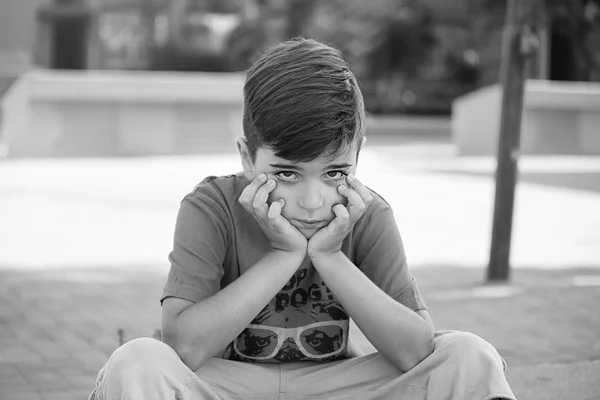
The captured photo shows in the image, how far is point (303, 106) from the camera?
2322mm

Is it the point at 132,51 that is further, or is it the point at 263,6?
the point at 132,51

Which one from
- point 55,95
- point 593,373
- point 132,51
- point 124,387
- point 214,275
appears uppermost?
point 214,275

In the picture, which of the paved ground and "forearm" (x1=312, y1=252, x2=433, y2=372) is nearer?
"forearm" (x1=312, y1=252, x2=433, y2=372)

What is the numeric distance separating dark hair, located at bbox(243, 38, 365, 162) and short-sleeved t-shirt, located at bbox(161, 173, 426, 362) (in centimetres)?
19

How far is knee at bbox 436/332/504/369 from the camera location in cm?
233

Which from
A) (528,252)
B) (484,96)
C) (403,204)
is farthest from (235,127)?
(528,252)

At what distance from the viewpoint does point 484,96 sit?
662 inches

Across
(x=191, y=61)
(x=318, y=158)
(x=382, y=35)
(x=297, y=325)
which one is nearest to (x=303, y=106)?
(x=318, y=158)

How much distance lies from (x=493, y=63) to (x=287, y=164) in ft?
85.4

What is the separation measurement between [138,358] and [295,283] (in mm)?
498

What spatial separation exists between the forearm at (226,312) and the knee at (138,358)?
0.08m

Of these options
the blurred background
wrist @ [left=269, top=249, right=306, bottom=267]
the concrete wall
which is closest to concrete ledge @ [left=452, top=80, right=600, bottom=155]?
the blurred background

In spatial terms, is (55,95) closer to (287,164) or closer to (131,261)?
(131,261)

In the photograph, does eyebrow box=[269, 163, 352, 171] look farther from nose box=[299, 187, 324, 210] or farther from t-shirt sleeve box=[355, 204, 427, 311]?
t-shirt sleeve box=[355, 204, 427, 311]
